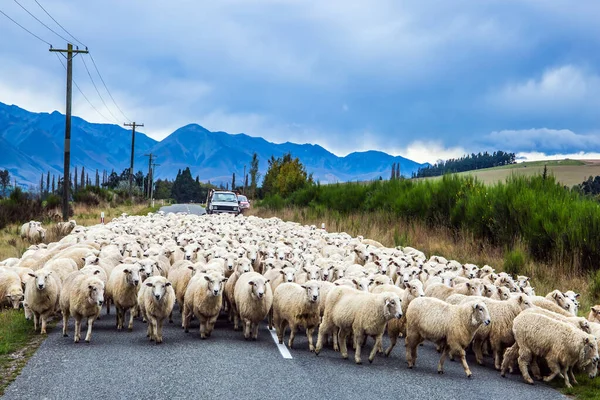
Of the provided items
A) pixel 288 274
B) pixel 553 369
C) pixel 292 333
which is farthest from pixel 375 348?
pixel 288 274

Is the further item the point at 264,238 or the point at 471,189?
the point at 471,189

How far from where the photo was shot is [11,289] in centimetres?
1293

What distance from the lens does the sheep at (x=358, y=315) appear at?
9.41 m

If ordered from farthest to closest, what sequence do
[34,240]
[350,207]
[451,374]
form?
1. [350,207]
2. [34,240]
3. [451,374]

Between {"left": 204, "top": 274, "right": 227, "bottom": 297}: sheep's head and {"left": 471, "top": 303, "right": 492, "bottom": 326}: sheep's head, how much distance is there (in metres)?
4.05

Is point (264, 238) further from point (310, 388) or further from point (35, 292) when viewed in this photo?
point (310, 388)

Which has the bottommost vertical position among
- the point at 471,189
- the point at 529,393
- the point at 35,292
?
A: the point at 529,393

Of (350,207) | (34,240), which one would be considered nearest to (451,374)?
(34,240)

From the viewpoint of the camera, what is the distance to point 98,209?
50.4m

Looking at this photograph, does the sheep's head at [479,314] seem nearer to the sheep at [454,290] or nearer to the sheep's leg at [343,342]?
the sheep's leg at [343,342]

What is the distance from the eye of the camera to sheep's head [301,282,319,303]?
9953mm

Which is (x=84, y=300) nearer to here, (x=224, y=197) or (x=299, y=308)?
(x=299, y=308)

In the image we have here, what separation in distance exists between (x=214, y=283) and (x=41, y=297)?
10.0ft

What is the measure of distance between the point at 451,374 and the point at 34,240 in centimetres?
2077
